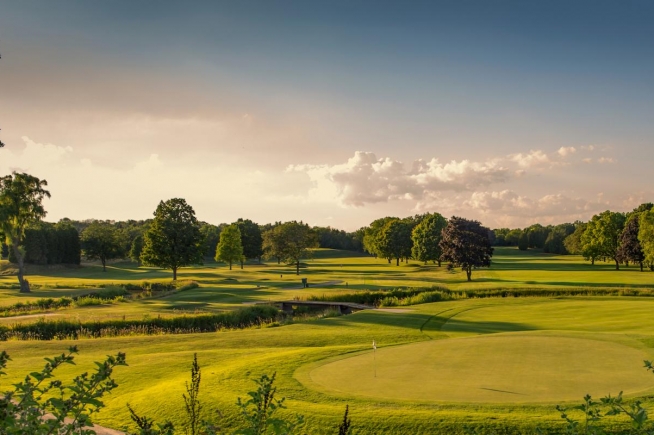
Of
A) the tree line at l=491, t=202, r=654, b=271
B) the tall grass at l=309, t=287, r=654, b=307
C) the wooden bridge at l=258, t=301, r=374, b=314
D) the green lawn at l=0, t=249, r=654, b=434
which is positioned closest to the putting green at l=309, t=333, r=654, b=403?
the green lawn at l=0, t=249, r=654, b=434

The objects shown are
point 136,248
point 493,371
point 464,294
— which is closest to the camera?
point 493,371

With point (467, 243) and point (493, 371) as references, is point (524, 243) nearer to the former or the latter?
point (467, 243)

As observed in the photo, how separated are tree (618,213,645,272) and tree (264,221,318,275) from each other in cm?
5043

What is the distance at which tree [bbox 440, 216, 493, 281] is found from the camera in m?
64.5

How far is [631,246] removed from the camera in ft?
253

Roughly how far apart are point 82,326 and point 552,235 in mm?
137875

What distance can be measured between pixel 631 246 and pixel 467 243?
3132 centimetres

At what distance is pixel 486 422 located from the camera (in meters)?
10.8

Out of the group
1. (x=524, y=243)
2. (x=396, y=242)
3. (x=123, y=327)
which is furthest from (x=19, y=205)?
(x=524, y=243)

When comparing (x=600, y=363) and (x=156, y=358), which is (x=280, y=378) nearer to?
(x=156, y=358)

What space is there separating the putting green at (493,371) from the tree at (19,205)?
169 feet

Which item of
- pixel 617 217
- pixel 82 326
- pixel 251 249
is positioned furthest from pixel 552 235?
pixel 82 326

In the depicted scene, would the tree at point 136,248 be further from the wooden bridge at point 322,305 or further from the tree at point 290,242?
the wooden bridge at point 322,305

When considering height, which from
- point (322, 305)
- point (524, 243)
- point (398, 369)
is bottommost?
point (322, 305)
